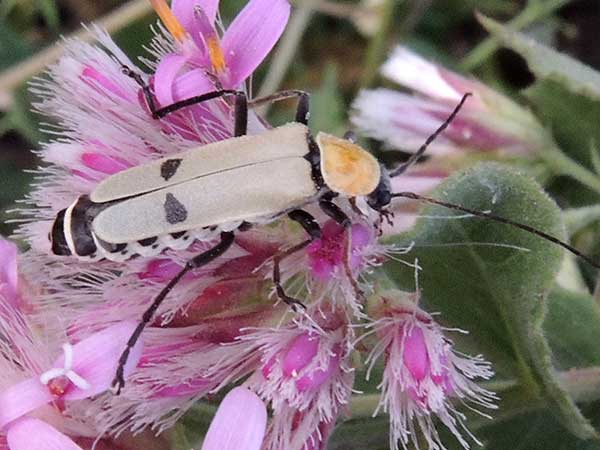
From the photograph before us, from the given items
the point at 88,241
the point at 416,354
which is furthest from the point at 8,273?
the point at 416,354

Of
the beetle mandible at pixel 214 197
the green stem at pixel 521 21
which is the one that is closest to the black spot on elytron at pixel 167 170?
the beetle mandible at pixel 214 197

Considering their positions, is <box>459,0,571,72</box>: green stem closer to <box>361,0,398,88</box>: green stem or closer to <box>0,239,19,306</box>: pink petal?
<box>361,0,398,88</box>: green stem

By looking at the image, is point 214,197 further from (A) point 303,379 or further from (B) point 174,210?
(A) point 303,379

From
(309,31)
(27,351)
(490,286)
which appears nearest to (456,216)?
(490,286)

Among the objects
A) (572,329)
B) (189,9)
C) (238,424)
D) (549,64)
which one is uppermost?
(189,9)

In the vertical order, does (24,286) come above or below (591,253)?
above

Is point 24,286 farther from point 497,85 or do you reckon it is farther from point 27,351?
point 497,85

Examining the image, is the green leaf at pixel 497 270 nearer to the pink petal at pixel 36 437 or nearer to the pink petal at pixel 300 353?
the pink petal at pixel 300 353
